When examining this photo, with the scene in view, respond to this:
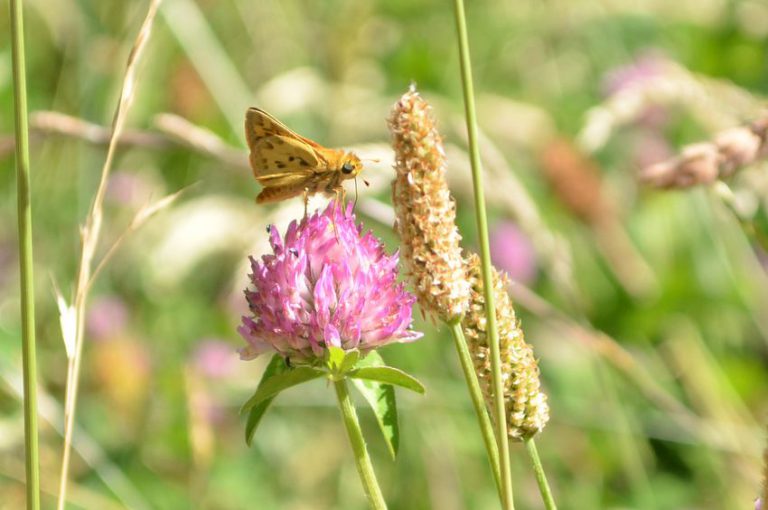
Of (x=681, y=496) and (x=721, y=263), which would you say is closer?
(x=681, y=496)

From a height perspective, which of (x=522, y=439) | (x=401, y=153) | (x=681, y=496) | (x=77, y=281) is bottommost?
(x=681, y=496)

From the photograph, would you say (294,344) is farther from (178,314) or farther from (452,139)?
(452,139)

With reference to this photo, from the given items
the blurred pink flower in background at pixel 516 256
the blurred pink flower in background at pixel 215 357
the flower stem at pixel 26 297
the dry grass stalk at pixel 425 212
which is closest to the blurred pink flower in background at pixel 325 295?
the dry grass stalk at pixel 425 212

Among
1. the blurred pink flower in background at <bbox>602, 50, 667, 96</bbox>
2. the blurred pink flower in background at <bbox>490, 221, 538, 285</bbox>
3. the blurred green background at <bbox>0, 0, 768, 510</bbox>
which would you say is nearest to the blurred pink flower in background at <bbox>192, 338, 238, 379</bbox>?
the blurred green background at <bbox>0, 0, 768, 510</bbox>

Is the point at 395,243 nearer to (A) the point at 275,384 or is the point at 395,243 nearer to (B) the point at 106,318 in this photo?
(B) the point at 106,318

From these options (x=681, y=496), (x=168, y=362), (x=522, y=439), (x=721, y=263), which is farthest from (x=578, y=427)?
(x=522, y=439)

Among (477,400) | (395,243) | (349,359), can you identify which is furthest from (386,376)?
(395,243)
